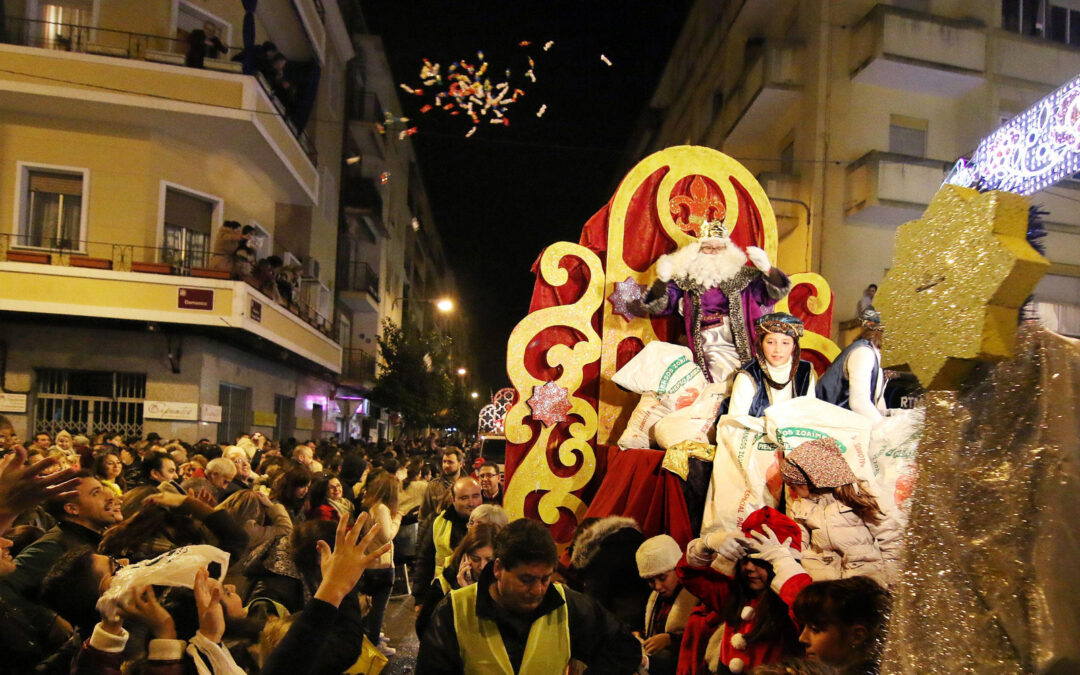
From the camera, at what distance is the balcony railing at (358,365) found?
108 ft

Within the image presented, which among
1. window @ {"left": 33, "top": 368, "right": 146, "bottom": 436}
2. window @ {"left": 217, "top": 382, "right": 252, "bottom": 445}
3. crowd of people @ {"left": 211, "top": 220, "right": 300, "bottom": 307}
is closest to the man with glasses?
crowd of people @ {"left": 211, "top": 220, "right": 300, "bottom": 307}

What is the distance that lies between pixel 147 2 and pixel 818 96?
13.4 m

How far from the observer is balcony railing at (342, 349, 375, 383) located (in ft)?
108

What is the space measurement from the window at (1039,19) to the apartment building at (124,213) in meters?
15.0

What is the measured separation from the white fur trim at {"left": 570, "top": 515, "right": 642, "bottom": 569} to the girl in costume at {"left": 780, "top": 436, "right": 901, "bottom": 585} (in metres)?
0.97

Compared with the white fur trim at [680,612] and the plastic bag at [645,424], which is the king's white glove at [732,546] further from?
the plastic bag at [645,424]

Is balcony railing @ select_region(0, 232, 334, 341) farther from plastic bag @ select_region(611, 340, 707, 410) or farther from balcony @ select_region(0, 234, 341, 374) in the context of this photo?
plastic bag @ select_region(611, 340, 707, 410)

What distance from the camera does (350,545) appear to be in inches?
95.3

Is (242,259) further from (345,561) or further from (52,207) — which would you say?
(345,561)

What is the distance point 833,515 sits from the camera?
3869mm

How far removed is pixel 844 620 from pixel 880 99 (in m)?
16.8

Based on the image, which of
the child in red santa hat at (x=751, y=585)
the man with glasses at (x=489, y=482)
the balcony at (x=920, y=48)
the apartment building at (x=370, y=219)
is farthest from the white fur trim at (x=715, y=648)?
the apartment building at (x=370, y=219)

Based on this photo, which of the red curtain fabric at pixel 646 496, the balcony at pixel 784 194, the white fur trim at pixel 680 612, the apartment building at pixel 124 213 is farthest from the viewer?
the balcony at pixel 784 194

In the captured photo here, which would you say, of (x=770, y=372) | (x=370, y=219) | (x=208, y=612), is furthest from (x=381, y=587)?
(x=370, y=219)
